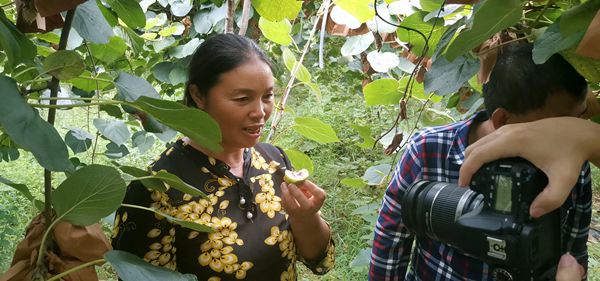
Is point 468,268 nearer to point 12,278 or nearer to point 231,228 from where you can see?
point 231,228

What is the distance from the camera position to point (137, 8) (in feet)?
2.35

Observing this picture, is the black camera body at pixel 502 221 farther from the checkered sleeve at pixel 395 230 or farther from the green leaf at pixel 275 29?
the green leaf at pixel 275 29

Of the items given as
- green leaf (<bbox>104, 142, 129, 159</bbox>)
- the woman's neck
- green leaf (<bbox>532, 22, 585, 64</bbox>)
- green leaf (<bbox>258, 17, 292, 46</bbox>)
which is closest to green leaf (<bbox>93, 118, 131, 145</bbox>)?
green leaf (<bbox>104, 142, 129, 159</bbox>)

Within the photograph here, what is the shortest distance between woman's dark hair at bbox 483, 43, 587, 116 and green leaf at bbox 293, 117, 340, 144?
601 millimetres

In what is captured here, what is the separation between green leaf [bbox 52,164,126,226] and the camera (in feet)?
1.61

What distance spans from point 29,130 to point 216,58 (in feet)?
1.91

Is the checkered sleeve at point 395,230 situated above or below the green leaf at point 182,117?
below

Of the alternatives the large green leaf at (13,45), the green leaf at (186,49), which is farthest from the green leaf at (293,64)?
the large green leaf at (13,45)

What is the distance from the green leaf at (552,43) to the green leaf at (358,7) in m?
0.67

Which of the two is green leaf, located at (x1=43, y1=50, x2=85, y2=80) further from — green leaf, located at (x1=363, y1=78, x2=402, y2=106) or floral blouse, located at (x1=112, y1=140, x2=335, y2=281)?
green leaf, located at (x1=363, y1=78, x2=402, y2=106)

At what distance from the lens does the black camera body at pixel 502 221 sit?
658mm

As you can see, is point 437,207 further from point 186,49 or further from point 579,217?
point 186,49

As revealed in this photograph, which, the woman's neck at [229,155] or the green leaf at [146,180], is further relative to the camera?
the woman's neck at [229,155]

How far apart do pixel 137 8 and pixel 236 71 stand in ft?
0.94
